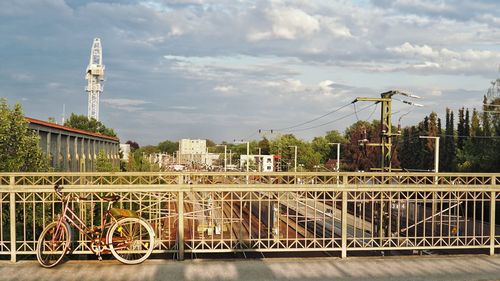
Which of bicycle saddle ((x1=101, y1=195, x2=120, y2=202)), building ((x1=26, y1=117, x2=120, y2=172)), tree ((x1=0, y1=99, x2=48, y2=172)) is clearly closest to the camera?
bicycle saddle ((x1=101, y1=195, x2=120, y2=202))

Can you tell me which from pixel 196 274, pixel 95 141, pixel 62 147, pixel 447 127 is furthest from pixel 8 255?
pixel 447 127

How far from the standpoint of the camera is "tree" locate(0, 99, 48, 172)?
572 inches

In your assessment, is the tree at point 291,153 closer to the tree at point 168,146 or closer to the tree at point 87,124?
the tree at point 87,124

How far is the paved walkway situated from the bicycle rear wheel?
196 mm

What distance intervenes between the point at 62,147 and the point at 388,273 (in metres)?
32.1

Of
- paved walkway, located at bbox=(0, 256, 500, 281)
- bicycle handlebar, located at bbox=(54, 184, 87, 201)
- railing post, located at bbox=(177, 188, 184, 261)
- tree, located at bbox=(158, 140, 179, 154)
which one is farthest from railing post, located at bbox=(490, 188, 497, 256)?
tree, located at bbox=(158, 140, 179, 154)

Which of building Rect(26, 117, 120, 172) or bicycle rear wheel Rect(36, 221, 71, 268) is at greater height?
building Rect(26, 117, 120, 172)

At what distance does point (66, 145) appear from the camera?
36812 millimetres

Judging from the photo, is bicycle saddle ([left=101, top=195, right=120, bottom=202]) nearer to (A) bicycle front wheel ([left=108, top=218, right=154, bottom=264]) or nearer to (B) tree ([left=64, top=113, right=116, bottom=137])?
(A) bicycle front wheel ([left=108, top=218, right=154, bottom=264])

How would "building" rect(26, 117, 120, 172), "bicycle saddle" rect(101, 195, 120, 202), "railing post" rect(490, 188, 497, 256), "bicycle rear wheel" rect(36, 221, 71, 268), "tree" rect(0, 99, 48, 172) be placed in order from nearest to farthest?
"bicycle rear wheel" rect(36, 221, 71, 268)
"bicycle saddle" rect(101, 195, 120, 202)
"railing post" rect(490, 188, 497, 256)
"tree" rect(0, 99, 48, 172)
"building" rect(26, 117, 120, 172)

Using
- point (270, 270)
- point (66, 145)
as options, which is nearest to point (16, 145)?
point (270, 270)

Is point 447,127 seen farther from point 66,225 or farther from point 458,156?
point 66,225

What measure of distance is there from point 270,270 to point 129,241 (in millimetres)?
2402

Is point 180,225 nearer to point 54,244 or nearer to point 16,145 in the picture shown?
point 54,244
